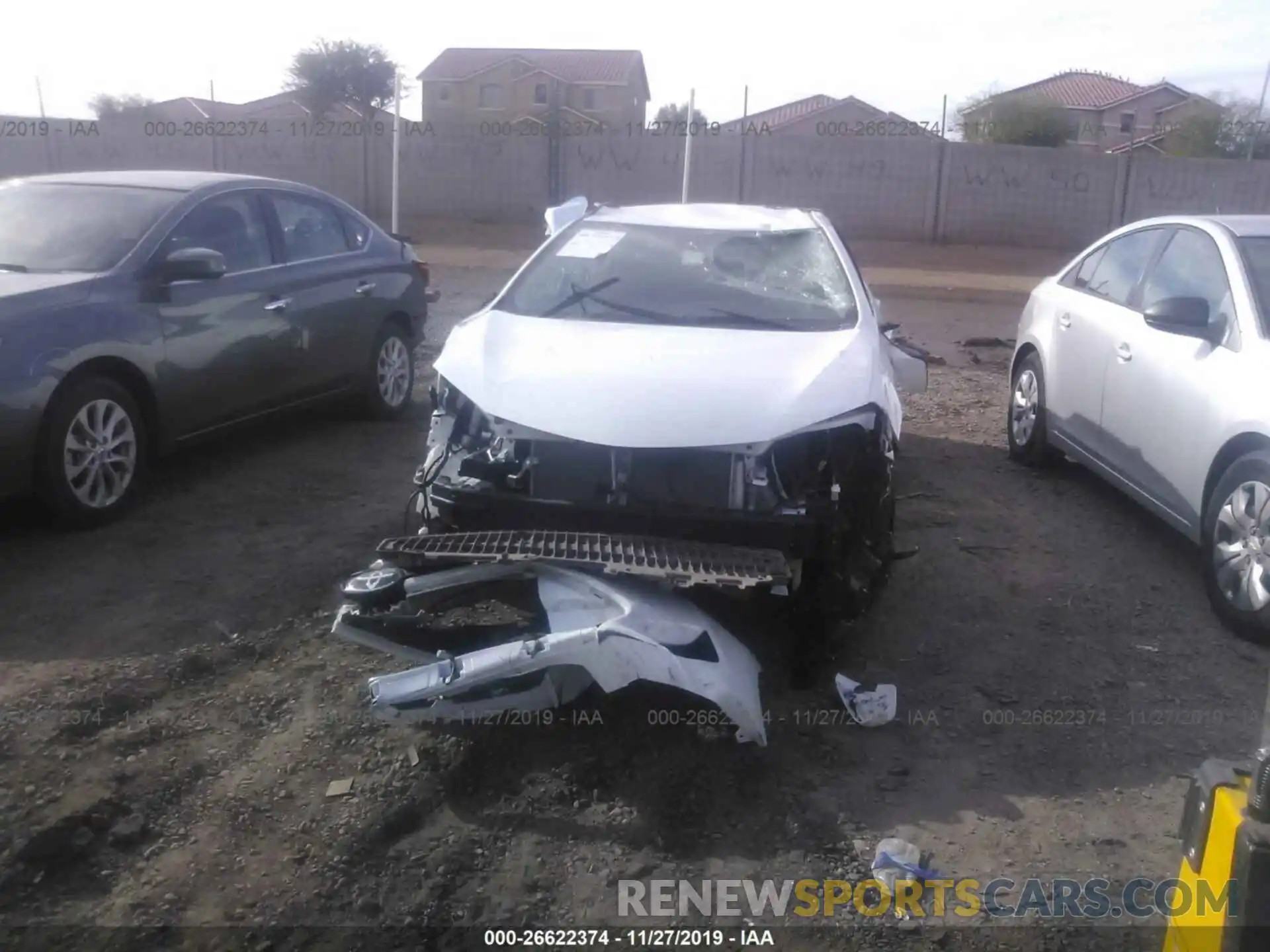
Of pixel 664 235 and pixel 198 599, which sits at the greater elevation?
pixel 664 235

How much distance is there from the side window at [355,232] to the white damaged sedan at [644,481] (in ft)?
9.49

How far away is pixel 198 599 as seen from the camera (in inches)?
185

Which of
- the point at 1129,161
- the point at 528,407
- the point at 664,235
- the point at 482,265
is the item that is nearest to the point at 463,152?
the point at 482,265

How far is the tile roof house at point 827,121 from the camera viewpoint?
24.5 m

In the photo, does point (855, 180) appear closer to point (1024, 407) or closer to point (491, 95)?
point (1024, 407)

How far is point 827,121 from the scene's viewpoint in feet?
104

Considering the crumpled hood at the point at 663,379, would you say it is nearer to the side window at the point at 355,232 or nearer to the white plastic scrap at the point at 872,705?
the white plastic scrap at the point at 872,705

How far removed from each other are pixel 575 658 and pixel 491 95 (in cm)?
5300

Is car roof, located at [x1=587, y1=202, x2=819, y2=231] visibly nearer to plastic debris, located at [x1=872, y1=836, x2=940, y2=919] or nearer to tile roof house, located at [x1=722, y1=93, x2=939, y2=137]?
plastic debris, located at [x1=872, y1=836, x2=940, y2=919]

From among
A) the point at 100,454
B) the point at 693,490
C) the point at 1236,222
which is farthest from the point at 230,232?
the point at 1236,222

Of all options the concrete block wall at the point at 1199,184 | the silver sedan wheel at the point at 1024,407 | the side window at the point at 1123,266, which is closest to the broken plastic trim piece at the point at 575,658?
the side window at the point at 1123,266

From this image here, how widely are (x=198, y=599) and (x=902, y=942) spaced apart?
310 centimetres

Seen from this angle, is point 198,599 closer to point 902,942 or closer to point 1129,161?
point 902,942

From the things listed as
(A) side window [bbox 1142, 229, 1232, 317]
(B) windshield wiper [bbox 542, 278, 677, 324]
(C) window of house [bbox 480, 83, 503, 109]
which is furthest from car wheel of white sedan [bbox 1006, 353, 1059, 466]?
(C) window of house [bbox 480, 83, 503, 109]
